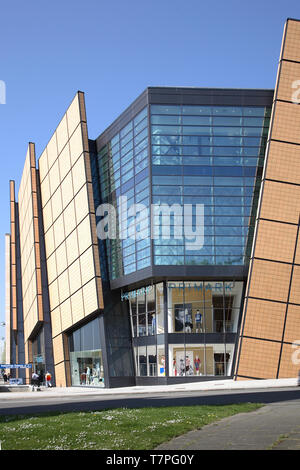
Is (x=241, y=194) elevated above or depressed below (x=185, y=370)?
above

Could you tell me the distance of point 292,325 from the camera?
3825 cm

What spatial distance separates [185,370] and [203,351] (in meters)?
1.89

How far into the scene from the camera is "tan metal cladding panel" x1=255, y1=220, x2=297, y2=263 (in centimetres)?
3856

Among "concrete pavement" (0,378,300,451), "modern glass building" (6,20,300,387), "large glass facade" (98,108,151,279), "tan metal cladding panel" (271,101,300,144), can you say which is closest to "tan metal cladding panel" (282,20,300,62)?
"modern glass building" (6,20,300,387)

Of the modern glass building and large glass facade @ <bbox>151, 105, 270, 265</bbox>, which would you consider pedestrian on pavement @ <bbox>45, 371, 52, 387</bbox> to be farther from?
large glass facade @ <bbox>151, 105, 270, 265</bbox>

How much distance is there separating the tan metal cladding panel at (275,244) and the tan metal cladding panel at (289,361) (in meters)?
5.67

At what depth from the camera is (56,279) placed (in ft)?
184

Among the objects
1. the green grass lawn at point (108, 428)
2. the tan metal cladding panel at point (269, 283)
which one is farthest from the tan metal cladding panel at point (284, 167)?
the green grass lawn at point (108, 428)

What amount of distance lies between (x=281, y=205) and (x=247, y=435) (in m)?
29.5

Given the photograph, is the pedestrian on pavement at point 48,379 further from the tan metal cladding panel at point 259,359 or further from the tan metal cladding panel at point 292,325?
the tan metal cladding panel at point 292,325

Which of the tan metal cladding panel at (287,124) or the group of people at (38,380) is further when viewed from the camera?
the group of people at (38,380)

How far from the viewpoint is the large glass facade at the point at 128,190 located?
43.4 meters
